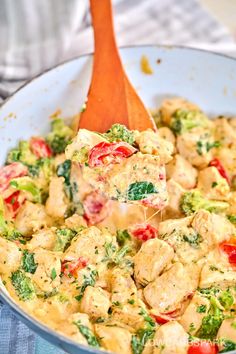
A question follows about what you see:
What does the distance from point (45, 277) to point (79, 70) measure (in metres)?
1.14

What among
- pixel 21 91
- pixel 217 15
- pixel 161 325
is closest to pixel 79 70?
pixel 21 91

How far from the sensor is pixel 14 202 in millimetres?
2785

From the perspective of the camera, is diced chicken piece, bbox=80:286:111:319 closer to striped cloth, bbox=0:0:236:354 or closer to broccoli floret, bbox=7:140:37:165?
broccoli floret, bbox=7:140:37:165

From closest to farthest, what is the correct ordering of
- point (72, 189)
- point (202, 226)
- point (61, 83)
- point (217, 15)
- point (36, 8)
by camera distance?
point (202, 226) < point (72, 189) < point (61, 83) < point (36, 8) < point (217, 15)

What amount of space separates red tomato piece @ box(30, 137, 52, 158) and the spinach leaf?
1.98ft

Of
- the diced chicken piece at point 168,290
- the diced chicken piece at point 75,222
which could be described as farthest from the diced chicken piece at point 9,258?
the diced chicken piece at point 168,290

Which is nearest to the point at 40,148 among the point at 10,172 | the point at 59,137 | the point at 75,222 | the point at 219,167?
the point at 59,137

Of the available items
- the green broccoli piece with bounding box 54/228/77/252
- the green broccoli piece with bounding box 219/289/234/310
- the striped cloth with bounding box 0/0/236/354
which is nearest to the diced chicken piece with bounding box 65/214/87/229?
the green broccoli piece with bounding box 54/228/77/252

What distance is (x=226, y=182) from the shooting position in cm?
289

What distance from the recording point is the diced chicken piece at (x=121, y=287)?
238 cm

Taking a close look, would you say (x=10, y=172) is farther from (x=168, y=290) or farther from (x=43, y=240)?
(x=168, y=290)

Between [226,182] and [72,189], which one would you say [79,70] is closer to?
[72,189]

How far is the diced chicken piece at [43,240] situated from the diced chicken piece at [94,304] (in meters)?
0.30

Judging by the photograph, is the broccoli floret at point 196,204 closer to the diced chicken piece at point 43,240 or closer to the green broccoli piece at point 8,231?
the diced chicken piece at point 43,240
